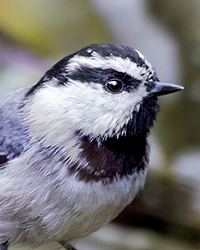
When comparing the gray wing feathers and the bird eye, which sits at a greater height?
the bird eye

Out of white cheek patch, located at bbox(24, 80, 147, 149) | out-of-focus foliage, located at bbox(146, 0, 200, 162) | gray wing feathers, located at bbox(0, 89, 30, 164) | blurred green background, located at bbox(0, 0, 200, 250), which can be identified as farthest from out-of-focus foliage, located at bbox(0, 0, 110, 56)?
white cheek patch, located at bbox(24, 80, 147, 149)

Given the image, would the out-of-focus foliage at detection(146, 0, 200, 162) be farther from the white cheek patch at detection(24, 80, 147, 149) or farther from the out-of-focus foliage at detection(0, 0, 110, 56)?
the white cheek patch at detection(24, 80, 147, 149)

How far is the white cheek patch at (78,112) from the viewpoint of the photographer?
2.68ft

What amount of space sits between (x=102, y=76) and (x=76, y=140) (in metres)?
0.20

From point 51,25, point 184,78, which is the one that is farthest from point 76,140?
point 51,25

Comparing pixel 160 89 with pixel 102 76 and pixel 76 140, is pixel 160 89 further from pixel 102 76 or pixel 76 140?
pixel 76 140

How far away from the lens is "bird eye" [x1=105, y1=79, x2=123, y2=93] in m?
0.81

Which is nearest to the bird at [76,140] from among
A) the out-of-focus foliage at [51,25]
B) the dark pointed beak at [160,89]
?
the dark pointed beak at [160,89]

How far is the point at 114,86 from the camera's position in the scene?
0.81 metres

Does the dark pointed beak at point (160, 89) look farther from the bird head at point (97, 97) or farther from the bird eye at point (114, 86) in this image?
the bird eye at point (114, 86)

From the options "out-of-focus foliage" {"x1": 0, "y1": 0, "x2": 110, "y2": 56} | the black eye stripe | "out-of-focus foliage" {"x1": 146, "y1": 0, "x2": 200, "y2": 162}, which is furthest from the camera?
"out-of-focus foliage" {"x1": 0, "y1": 0, "x2": 110, "y2": 56}

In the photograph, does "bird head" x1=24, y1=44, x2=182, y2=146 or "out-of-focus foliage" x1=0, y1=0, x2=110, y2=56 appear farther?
"out-of-focus foliage" x1=0, y1=0, x2=110, y2=56

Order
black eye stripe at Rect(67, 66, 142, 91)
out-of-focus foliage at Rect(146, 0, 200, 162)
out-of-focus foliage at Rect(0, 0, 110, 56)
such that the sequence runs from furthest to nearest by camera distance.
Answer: out-of-focus foliage at Rect(0, 0, 110, 56) < out-of-focus foliage at Rect(146, 0, 200, 162) < black eye stripe at Rect(67, 66, 142, 91)

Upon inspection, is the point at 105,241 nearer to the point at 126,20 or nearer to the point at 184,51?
the point at 184,51
